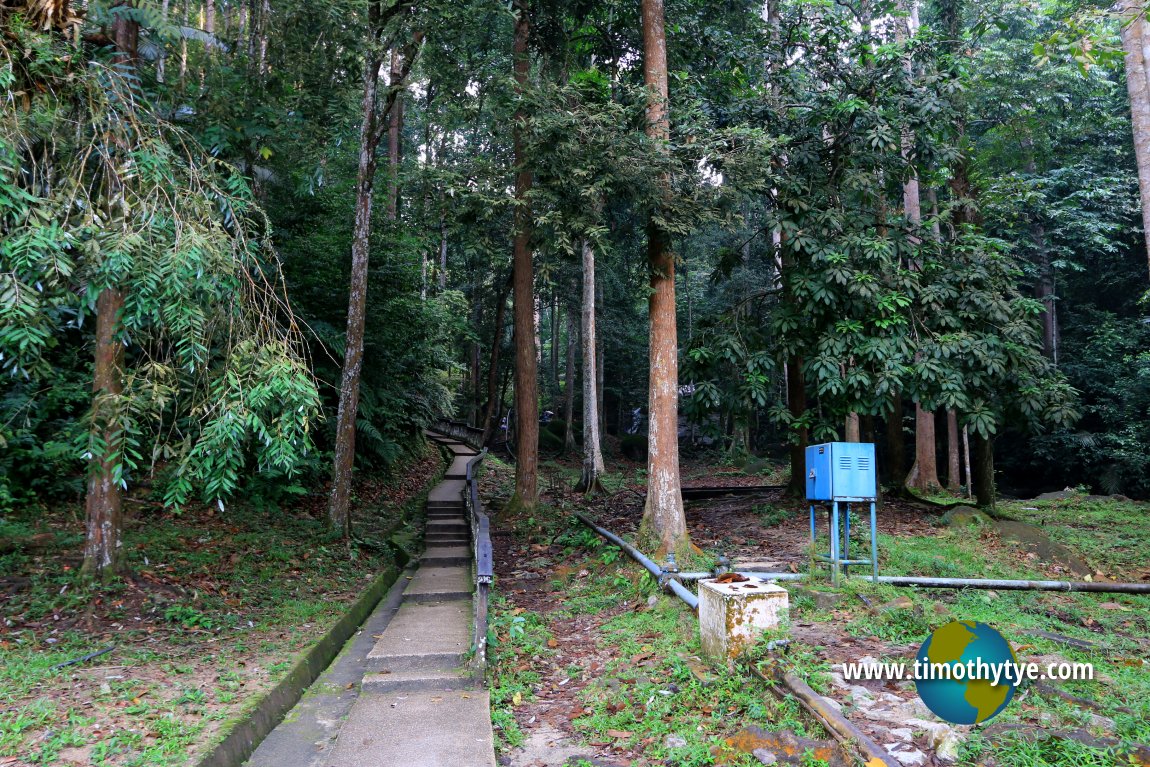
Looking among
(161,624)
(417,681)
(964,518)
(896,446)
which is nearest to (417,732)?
(417,681)

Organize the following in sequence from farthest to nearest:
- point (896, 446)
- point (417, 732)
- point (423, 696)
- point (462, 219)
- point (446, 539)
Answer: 1. point (896, 446)
2. point (446, 539)
3. point (462, 219)
4. point (423, 696)
5. point (417, 732)

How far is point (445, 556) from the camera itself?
11656 mm

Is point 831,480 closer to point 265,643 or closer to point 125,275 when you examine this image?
point 265,643

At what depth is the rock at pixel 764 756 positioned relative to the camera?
13.5 feet

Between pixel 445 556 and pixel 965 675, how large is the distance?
866 cm

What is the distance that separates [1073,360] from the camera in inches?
945

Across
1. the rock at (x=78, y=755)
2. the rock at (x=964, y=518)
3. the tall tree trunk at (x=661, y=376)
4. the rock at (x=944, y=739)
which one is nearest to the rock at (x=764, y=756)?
the rock at (x=944, y=739)

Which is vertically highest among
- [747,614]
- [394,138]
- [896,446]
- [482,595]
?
[394,138]

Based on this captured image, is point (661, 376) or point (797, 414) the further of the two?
point (797, 414)

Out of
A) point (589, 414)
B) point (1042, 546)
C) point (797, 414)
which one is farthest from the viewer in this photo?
point (589, 414)

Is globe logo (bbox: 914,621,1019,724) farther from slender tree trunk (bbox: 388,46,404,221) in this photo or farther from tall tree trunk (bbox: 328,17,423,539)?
slender tree trunk (bbox: 388,46,404,221)

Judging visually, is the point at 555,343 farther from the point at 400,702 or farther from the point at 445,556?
the point at 400,702

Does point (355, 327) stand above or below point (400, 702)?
above

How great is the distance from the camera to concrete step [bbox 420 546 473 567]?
11414mm
